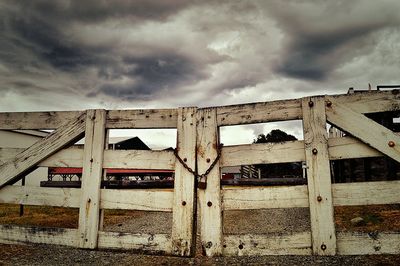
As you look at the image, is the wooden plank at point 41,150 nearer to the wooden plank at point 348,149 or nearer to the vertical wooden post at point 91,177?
the vertical wooden post at point 91,177

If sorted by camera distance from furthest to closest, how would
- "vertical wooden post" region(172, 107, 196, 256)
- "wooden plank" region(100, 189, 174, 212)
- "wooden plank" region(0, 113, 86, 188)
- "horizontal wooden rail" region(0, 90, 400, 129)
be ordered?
"wooden plank" region(0, 113, 86, 188)
"wooden plank" region(100, 189, 174, 212)
"vertical wooden post" region(172, 107, 196, 256)
"horizontal wooden rail" region(0, 90, 400, 129)

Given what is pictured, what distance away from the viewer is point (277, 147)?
3.35 m

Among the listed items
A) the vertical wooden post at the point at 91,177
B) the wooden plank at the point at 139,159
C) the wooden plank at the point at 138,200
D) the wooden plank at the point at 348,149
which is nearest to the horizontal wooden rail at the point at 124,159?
the wooden plank at the point at 139,159

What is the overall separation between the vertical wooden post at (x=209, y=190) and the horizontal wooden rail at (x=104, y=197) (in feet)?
1.41

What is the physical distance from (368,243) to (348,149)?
97 cm

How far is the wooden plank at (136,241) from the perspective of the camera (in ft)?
11.5

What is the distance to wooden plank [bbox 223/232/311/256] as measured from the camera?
Answer: 10.6 ft

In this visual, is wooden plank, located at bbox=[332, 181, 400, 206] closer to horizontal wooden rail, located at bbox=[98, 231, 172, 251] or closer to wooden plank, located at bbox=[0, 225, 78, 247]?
horizontal wooden rail, located at bbox=[98, 231, 172, 251]

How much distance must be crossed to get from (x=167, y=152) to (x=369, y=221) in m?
6.26

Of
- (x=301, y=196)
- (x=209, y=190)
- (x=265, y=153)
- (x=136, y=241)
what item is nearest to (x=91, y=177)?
(x=136, y=241)

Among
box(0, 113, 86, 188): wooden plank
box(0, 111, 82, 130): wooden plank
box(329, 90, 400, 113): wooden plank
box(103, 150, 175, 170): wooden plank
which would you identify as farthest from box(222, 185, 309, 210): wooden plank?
box(0, 111, 82, 130): wooden plank

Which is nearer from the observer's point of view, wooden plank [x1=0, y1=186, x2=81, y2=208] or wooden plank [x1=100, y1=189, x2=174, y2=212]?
wooden plank [x1=100, y1=189, x2=174, y2=212]

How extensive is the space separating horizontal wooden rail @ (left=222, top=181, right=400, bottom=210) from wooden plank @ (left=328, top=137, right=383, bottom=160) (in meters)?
0.29

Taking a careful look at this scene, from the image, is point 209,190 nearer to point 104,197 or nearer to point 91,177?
point 104,197
